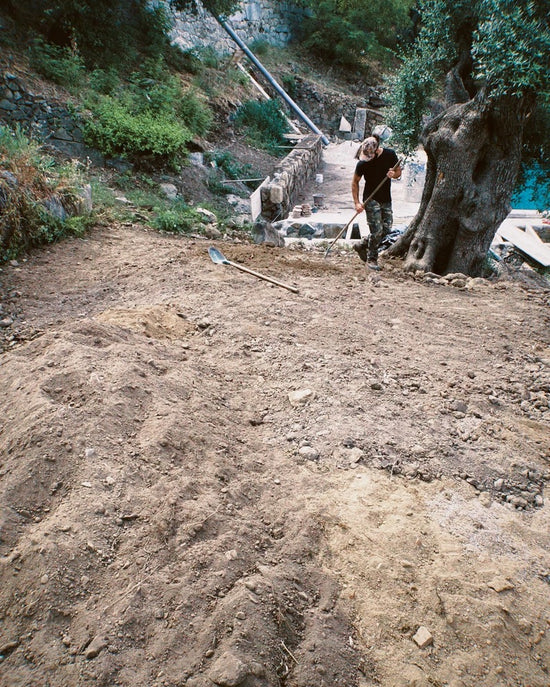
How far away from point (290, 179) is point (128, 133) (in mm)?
3839

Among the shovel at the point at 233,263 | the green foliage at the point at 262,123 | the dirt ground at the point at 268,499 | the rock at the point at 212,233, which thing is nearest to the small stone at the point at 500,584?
the dirt ground at the point at 268,499

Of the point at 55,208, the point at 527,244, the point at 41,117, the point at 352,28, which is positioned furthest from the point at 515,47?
the point at 352,28

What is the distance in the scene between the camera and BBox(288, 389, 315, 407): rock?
12.3 ft

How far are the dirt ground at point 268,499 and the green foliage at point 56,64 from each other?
8.22 meters

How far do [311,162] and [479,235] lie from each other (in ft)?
31.0

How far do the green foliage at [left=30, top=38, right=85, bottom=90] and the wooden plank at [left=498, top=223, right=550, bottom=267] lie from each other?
31.8ft

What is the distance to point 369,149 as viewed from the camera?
21.7 feet

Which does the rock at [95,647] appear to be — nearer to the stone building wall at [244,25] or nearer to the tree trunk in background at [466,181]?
the tree trunk in background at [466,181]

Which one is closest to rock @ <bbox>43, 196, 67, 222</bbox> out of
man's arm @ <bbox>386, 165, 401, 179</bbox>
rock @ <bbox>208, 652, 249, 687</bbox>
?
man's arm @ <bbox>386, 165, 401, 179</bbox>

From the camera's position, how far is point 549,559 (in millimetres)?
2717

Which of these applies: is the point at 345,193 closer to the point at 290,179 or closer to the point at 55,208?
the point at 290,179

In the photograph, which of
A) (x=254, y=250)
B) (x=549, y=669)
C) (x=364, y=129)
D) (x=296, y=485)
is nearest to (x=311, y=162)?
(x=364, y=129)

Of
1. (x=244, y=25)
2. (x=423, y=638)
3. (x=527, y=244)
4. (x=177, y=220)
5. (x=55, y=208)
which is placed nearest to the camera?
(x=423, y=638)

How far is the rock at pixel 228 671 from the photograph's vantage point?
1928 millimetres
